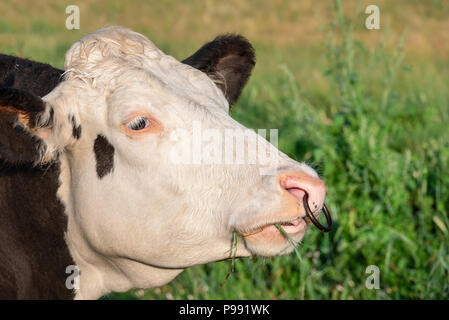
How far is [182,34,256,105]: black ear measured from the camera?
13.7 feet

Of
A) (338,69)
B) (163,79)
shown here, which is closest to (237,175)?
(163,79)

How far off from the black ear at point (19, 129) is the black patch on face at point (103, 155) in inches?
10.7

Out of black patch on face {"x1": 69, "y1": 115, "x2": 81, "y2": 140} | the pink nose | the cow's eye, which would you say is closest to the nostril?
the pink nose

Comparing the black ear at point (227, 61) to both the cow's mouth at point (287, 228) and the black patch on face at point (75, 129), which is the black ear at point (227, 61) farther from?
the cow's mouth at point (287, 228)

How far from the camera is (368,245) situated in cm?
577

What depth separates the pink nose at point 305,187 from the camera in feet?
10.0

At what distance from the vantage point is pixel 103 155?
3.37m

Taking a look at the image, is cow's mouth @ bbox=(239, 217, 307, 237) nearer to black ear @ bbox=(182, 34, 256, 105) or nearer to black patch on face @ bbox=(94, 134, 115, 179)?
black patch on face @ bbox=(94, 134, 115, 179)

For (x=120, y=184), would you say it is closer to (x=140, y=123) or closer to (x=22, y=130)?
(x=140, y=123)

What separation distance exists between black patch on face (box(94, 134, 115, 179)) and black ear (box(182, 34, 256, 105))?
973mm

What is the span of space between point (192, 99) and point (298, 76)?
27.1 ft

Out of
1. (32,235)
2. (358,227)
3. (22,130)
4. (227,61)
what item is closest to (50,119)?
(22,130)

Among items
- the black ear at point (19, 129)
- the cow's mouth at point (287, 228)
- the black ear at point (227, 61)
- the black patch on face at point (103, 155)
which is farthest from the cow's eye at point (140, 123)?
the black ear at point (227, 61)

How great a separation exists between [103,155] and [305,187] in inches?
39.4
